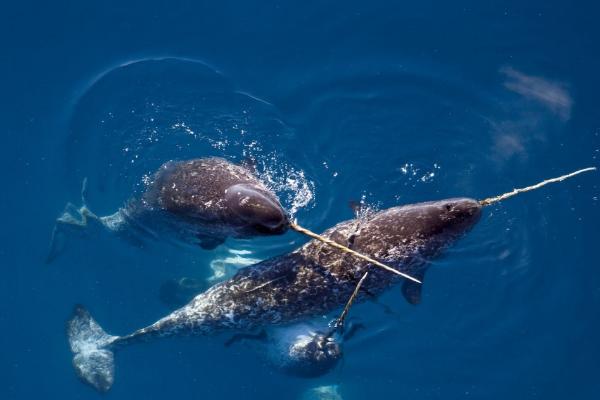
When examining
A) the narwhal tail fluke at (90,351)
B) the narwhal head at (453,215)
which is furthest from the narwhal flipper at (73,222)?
the narwhal head at (453,215)

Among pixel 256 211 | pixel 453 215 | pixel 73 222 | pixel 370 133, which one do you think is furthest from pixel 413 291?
pixel 73 222

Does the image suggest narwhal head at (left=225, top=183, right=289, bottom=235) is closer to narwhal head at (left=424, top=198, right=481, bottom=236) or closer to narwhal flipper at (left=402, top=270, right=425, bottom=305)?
narwhal head at (left=424, top=198, right=481, bottom=236)

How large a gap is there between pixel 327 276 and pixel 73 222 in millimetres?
5925

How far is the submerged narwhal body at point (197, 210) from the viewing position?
6.80m

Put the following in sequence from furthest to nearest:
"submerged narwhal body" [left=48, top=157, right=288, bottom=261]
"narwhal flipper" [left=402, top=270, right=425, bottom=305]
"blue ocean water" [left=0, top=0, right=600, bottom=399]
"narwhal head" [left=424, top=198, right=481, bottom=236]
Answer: "blue ocean water" [left=0, top=0, right=600, bottom=399] → "narwhal flipper" [left=402, top=270, right=425, bottom=305] → "narwhal head" [left=424, top=198, right=481, bottom=236] → "submerged narwhal body" [left=48, top=157, right=288, bottom=261]

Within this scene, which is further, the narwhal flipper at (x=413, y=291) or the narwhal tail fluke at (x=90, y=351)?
the narwhal tail fluke at (x=90, y=351)

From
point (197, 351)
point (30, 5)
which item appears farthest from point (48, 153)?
point (197, 351)

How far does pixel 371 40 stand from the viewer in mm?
9992

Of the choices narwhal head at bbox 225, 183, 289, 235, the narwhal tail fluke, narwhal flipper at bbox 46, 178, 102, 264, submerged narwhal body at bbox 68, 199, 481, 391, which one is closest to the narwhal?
submerged narwhal body at bbox 68, 199, 481, 391

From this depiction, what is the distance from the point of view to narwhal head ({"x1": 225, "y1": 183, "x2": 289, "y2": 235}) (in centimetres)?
648

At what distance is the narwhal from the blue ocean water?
1289 millimetres

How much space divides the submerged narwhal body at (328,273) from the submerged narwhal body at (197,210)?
3.03ft

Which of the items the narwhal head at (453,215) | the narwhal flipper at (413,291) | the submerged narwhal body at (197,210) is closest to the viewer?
the submerged narwhal body at (197,210)

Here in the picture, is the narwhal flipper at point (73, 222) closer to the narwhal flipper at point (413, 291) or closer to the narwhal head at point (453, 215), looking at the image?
the narwhal flipper at point (413, 291)
